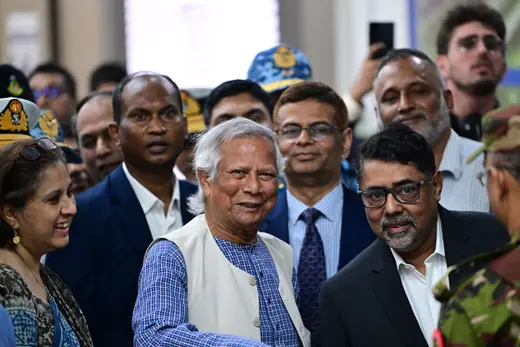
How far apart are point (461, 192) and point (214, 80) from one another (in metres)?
4.45

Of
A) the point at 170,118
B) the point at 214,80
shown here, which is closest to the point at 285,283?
the point at 170,118

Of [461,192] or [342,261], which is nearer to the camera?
[342,261]

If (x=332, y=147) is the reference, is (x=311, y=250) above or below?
below

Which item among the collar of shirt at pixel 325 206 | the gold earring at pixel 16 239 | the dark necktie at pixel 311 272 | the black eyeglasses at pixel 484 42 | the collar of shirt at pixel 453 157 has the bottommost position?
the dark necktie at pixel 311 272

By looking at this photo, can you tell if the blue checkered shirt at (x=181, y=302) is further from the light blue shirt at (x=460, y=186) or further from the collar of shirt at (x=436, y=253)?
the light blue shirt at (x=460, y=186)

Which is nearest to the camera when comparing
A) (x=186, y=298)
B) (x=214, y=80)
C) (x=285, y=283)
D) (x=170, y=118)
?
(x=186, y=298)

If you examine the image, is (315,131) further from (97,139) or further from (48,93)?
(48,93)

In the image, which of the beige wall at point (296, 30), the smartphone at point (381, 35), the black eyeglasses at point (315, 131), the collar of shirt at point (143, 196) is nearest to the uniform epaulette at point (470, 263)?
the black eyeglasses at point (315, 131)

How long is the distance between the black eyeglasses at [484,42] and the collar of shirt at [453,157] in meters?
0.84

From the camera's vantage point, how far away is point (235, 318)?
374 centimetres

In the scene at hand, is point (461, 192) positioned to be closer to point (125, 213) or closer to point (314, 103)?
point (314, 103)

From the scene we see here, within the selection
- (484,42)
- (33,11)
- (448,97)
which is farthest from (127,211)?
(33,11)

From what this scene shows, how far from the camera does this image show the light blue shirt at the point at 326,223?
455 centimetres

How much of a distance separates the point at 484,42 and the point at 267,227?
5.66 ft
